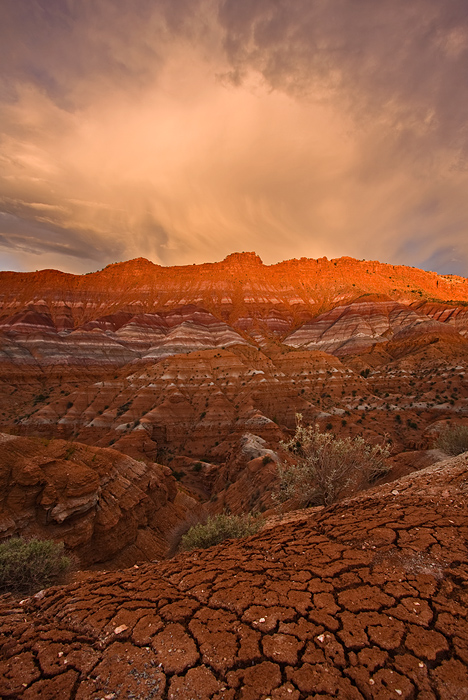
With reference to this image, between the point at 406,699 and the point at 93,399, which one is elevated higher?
the point at 406,699

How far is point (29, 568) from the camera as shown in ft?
25.7

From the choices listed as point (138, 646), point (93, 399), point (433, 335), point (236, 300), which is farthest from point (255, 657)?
point (236, 300)

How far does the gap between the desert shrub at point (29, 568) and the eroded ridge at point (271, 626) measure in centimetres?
264

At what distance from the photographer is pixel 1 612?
4.99 meters

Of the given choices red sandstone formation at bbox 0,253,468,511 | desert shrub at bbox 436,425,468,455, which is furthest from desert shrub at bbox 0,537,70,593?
desert shrub at bbox 436,425,468,455

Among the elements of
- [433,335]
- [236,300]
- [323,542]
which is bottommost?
[323,542]

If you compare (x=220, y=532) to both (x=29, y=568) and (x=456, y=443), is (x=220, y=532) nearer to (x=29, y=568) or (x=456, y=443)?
(x=29, y=568)

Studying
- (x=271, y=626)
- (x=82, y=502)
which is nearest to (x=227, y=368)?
(x=82, y=502)

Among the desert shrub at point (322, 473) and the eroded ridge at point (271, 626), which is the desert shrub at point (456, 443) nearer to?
the desert shrub at point (322, 473)

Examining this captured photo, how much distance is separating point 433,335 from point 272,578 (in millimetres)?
89824

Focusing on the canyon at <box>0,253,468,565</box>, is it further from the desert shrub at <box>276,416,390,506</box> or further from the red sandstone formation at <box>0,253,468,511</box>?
the desert shrub at <box>276,416,390,506</box>

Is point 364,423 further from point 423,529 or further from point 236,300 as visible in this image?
point 236,300

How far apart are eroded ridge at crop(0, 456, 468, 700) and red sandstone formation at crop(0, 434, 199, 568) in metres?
9.08

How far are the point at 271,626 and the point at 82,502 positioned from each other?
1382 centimetres
